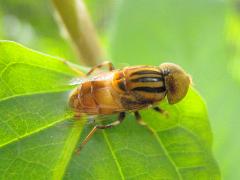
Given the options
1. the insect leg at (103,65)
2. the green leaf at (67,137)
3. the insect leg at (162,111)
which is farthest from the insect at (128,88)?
the green leaf at (67,137)

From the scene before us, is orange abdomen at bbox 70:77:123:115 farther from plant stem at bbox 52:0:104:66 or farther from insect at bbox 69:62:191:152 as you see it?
plant stem at bbox 52:0:104:66

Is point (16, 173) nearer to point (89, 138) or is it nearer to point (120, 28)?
point (89, 138)

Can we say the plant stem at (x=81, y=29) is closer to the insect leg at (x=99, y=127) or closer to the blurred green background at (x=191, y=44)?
the insect leg at (x=99, y=127)

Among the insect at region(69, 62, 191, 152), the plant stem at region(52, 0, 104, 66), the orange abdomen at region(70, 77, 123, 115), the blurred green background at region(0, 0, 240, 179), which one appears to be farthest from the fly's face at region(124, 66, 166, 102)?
the blurred green background at region(0, 0, 240, 179)

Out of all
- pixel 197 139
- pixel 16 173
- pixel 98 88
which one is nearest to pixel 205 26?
pixel 98 88

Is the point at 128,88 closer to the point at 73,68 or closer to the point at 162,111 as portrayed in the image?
the point at 162,111
